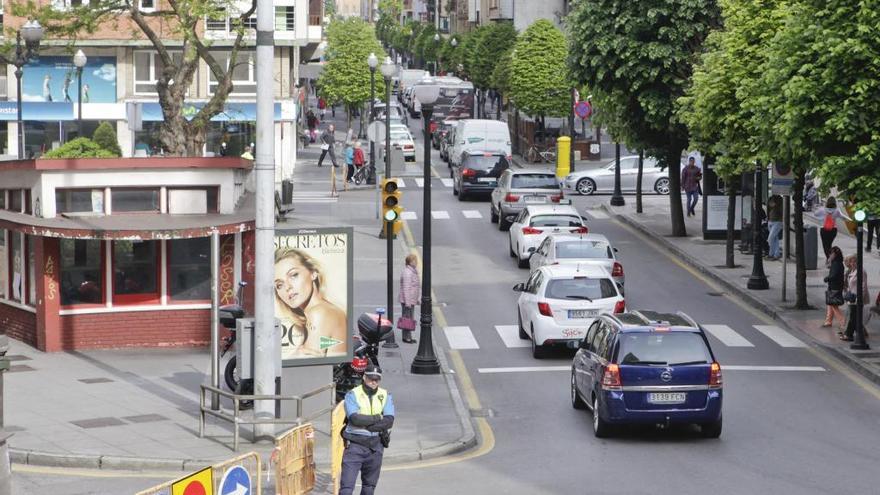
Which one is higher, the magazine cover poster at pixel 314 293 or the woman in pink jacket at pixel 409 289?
the magazine cover poster at pixel 314 293

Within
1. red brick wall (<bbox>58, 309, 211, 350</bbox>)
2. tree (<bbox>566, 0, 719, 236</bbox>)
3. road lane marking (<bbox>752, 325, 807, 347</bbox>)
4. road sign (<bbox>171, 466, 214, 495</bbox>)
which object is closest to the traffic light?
red brick wall (<bbox>58, 309, 211, 350</bbox>)

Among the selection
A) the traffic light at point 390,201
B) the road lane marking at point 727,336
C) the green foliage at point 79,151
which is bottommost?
the road lane marking at point 727,336

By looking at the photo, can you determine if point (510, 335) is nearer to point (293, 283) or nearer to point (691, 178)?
point (293, 283)

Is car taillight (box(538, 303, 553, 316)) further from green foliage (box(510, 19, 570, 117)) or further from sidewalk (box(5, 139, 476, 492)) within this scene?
green foliage (box(510, 19, 570, 117))

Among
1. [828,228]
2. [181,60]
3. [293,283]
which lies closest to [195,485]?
[293,283]

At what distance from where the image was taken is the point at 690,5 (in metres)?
41.8

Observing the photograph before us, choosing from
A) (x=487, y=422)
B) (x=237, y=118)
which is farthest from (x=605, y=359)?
(x=237, y=118)

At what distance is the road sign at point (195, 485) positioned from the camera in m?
12.7

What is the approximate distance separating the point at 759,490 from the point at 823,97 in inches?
391

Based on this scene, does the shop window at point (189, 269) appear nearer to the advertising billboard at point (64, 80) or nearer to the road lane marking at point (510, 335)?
the road lane marking at point (510, 335)

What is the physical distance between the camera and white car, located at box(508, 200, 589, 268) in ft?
124

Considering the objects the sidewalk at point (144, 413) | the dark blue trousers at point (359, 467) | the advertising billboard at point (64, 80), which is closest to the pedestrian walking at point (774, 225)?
the sidewalk at point (144, 413)

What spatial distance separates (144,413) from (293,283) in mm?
2614

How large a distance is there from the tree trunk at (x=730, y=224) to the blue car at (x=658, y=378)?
17597 mm
